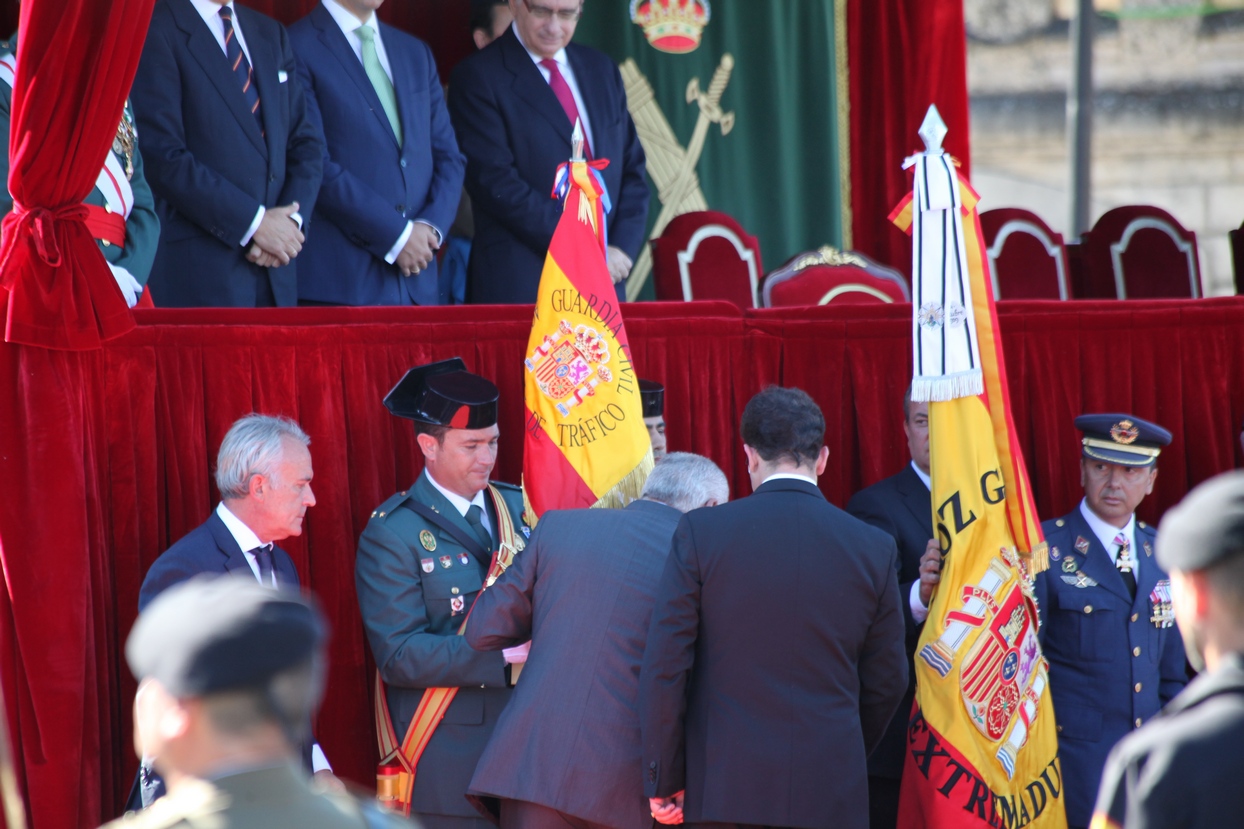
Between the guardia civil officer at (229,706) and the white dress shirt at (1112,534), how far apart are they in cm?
306

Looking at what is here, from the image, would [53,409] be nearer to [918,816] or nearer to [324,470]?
[324,470]

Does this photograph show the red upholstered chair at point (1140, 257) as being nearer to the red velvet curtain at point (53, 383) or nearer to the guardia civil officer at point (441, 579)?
the guardia civil officer at point (441, 579)

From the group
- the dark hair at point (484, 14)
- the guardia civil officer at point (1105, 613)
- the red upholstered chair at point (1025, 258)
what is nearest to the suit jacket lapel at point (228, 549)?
the guardia civil officer at point (1105, 613)

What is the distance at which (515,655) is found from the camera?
3.62 metres

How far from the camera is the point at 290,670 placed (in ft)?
5.36

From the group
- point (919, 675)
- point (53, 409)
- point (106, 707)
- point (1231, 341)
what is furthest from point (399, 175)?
point (1231, 341)

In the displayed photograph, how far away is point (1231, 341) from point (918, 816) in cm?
196

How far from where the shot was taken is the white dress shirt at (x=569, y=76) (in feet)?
17.1

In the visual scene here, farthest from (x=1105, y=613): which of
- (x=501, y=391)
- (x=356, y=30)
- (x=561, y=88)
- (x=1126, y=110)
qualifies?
(x=1126, y=110)

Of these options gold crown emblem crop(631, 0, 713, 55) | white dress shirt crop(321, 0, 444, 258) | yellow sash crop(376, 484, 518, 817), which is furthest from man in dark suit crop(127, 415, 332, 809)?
gold crown emblem crop(631, 0, 713, 55)

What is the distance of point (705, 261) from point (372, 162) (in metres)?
1.37

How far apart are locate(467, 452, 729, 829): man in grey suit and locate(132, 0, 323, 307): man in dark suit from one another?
1430 mm

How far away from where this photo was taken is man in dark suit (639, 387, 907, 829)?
3.27 m

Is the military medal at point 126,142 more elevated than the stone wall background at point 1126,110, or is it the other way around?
the stone wall background at point 1126,110
